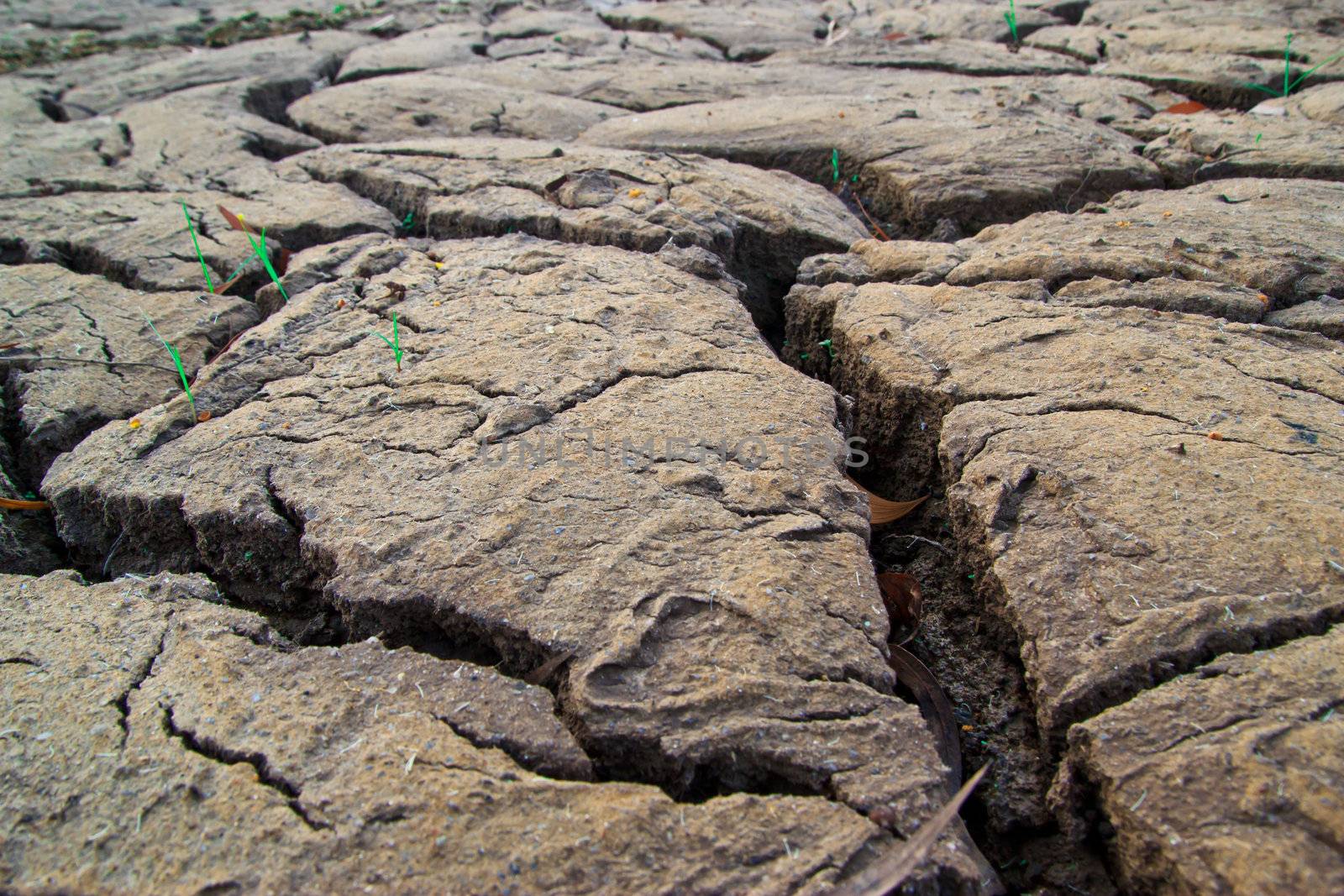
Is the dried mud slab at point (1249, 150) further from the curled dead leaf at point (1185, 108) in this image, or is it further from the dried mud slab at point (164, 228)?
the dried mud slab at point (164, 228)

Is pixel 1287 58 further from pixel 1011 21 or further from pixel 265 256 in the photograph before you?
pixel 265 256

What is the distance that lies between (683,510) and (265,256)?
1735 millimetres

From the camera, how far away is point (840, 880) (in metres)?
1.10

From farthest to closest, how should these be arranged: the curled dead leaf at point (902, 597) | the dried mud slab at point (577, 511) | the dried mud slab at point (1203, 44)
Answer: the dried mud slab at point (1203, 44) → the curled dead leaf at point (902, 597) → the dried mud slab at point (577, 511)

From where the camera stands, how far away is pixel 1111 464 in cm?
164

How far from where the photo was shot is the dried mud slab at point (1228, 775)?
3.44 feet

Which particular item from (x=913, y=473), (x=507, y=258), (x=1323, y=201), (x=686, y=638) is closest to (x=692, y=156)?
(x=507, y=258)

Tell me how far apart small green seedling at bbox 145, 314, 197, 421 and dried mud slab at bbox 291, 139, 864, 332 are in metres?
0.88

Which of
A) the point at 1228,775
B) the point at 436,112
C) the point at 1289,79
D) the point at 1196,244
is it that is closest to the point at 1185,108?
the point at 1289,79

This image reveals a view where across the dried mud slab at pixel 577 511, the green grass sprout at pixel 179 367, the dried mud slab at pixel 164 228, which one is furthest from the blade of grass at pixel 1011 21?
the green grass sprout at pixel 179 367

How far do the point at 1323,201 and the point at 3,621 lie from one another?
11.2ft

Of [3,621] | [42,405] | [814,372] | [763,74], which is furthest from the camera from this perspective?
[763,74]

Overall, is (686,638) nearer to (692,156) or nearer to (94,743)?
(94,743)

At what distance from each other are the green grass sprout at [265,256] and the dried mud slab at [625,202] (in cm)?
47
